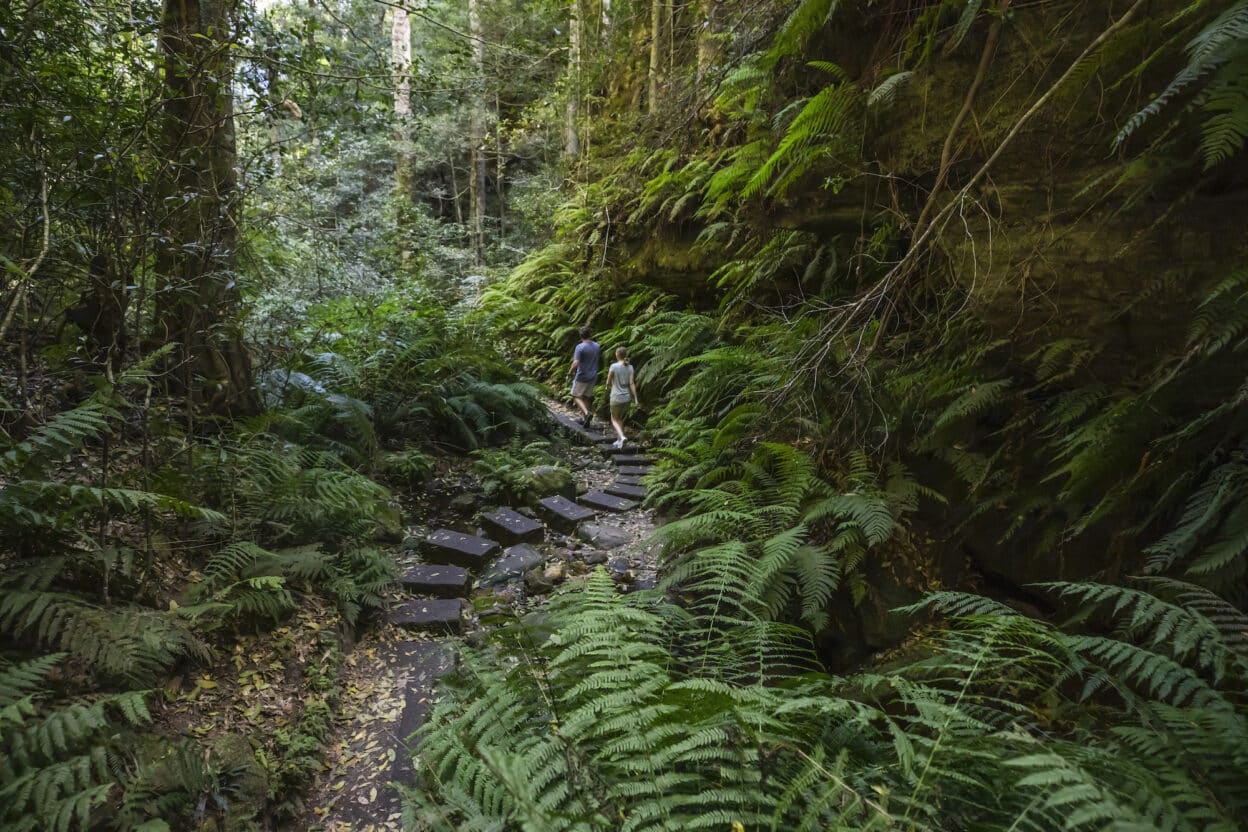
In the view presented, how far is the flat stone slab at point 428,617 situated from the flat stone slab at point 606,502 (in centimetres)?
215

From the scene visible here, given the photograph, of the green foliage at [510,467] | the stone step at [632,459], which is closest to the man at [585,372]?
the stone step at [632,459]

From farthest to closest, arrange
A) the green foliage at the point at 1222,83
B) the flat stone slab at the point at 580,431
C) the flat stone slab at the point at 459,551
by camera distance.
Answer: the flat stone slab at the point at 580,431 < the flat stone slab at the point at 459,551 < the green foliage at the point at 1222,83

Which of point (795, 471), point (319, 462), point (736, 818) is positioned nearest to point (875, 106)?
point (795, 471)

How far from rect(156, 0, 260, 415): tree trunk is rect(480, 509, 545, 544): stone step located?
2285 millimetres

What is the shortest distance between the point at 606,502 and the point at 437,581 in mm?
2105

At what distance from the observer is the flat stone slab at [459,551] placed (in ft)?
15.9

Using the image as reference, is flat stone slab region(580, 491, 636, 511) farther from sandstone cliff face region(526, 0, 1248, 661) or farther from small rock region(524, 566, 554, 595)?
A: sandstone cliff face region(526, 0, 1248, 661)

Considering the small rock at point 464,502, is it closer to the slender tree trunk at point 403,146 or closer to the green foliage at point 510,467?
the green foliage at point 510,467

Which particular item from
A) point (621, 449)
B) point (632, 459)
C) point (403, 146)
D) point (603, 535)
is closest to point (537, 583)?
point (603, 535)

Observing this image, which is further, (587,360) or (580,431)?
(587,360)

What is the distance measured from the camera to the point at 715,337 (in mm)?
7301

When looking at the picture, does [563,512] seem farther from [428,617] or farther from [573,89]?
[573,89]

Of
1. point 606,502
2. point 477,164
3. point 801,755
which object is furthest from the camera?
point 477,164

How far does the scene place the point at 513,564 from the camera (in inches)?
191
